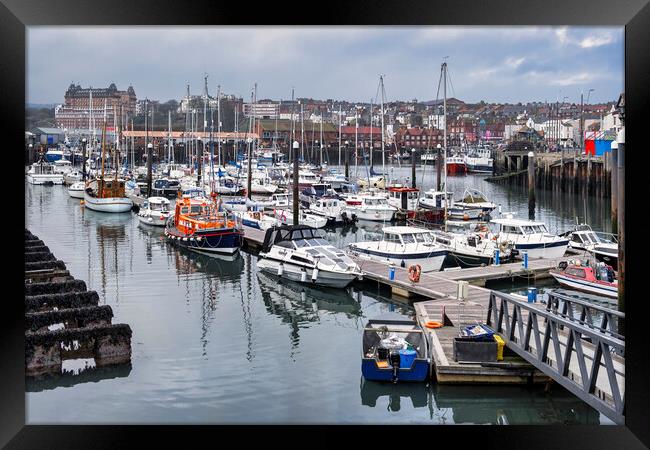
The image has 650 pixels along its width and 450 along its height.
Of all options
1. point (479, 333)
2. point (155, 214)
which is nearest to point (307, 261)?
point (479, 333)

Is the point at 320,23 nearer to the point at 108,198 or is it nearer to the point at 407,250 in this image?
the point at 407,250

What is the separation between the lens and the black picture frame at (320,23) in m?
5.26

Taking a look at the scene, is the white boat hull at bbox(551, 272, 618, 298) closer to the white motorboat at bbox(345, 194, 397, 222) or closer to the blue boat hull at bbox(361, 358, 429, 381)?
the blue boat hull at bbox(361, 358, 429, 381)

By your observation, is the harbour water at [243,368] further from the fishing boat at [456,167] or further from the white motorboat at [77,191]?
the fishing boat at [456,167]

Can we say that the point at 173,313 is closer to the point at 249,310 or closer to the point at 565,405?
the point at 249,310

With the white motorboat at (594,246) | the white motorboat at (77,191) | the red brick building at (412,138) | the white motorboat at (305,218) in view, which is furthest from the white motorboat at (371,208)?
the red brick building at (412,138)

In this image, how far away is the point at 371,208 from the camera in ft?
91.5

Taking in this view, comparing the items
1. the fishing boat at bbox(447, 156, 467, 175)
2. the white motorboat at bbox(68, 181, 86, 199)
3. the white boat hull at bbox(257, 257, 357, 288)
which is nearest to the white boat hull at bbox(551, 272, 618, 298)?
the white boat hull at bbox(257, 257, 357, 288)

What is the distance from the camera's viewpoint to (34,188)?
44625mm

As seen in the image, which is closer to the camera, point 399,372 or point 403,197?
point 399,372

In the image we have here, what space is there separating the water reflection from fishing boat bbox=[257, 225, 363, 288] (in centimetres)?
624

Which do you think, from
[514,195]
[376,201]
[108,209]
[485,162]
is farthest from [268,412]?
[485,162]

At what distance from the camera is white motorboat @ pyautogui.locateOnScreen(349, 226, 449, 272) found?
16812mm

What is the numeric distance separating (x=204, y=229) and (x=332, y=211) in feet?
26.2
